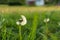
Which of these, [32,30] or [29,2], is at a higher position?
[32,30]

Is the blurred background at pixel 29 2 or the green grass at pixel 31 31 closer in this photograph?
the green grass at pixel 31 31

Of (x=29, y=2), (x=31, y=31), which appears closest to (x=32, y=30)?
(x=31, y=31)

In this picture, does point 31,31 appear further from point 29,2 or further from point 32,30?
point 29,2

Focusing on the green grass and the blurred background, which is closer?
the green grass

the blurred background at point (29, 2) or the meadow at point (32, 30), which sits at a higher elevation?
the meadow at point (32, 30)

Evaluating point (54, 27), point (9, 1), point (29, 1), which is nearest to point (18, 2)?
point (9, 1)

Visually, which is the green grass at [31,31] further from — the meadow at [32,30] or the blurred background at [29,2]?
the blurred background at [29,2]

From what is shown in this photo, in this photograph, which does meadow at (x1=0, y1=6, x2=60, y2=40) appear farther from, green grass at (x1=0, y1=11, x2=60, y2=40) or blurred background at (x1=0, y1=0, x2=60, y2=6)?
blurred background at (x1=0, y1=0, x2=60, y2=6)

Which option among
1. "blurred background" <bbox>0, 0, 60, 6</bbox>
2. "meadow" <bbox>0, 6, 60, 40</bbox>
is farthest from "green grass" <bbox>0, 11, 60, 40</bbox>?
"blurred background" <bbox>0, 0, 60, 6</bbox>

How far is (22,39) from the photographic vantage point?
33.6 inches

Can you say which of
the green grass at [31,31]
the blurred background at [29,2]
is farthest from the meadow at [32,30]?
the blurred background at [29,2]

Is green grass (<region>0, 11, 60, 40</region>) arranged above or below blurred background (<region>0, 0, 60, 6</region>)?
above

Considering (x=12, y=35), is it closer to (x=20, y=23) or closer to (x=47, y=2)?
(x=20, y=23)

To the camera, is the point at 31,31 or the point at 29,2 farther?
the point at 29,2
